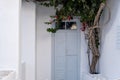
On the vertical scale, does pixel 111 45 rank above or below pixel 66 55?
above

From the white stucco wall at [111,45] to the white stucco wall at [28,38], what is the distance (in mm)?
1691

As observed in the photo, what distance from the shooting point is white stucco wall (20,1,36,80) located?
530cm

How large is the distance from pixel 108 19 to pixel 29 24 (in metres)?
1.87

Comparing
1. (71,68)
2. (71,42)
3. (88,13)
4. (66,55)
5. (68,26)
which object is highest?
(88,13)

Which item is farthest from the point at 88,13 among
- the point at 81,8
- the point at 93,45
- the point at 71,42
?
the point at 71,42

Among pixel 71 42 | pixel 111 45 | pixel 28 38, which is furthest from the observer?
pixel 71 42

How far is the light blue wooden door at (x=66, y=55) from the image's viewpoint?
19.4ft
